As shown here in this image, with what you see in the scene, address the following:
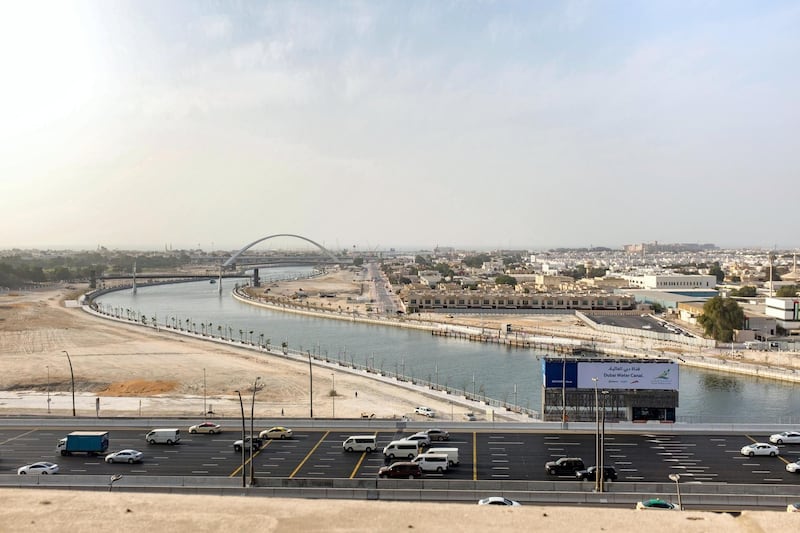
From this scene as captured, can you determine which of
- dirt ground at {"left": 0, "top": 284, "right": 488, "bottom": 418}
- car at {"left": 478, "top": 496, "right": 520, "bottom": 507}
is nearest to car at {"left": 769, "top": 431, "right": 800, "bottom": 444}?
car at {"left": 478, "top": 496, "right": 520, "bottom": 507}

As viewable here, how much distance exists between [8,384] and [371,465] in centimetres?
1324

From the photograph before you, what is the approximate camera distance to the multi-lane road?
8219 mm

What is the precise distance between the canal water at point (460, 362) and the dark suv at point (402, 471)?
26.5 ft

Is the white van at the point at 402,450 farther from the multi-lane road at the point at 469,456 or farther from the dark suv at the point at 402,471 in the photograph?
the dark suv at the point at 402,471

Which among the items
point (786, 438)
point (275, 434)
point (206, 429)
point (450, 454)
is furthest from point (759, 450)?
point (206, 429)

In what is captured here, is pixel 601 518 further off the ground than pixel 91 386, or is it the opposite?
pixel 601 518

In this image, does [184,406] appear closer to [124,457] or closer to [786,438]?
[124,457]

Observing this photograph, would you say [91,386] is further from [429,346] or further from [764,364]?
[764,364]

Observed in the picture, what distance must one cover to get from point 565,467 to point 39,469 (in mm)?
7142

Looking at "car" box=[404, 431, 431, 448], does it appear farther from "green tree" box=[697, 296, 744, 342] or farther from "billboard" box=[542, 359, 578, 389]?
"green tree" box=[697, 296, 744, 342]

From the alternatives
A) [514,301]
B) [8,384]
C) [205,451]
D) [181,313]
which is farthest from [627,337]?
[181,313]

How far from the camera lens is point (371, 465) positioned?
28.1 feet

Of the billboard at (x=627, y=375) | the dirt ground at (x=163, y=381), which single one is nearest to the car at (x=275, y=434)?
the dirt ground at (x=163, y=381)

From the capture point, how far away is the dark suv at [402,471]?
7973mm
